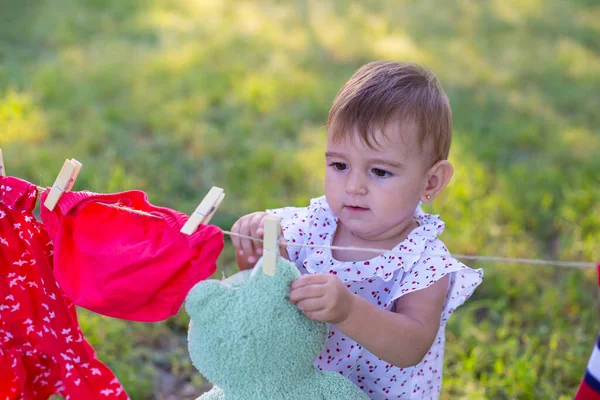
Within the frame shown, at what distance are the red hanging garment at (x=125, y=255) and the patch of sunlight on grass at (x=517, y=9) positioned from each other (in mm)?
5220

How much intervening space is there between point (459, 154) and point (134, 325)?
193 centimetres

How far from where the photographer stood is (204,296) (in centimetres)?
139

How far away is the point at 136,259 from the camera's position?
149cm

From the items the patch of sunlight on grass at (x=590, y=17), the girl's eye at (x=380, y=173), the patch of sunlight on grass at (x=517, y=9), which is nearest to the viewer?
the girl's eye at (x=380, y=173)

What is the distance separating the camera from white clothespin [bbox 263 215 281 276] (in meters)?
1.35

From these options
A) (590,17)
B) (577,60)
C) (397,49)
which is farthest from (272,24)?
(590,17)

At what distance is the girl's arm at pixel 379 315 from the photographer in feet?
4.55

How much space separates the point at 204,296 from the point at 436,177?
2.08ft

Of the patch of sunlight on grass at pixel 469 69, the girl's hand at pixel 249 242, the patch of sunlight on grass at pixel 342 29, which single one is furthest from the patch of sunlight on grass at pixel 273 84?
the girl's hand at pixel 249 242

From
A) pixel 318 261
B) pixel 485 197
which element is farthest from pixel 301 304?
pixel 485 197

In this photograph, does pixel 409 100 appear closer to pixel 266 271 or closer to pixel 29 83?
pixel 266 271

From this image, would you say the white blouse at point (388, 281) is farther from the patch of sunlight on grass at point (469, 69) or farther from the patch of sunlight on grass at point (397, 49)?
the patch of sunlight on grass at point (397, 49)

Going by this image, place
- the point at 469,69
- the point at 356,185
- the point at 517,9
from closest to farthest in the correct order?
the point at 356,185
the point at 469,69
the point at 517,9

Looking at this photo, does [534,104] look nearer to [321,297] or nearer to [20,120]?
[20,120]
